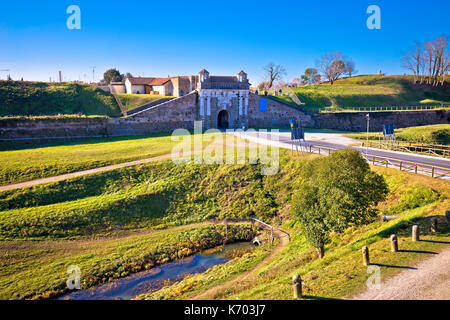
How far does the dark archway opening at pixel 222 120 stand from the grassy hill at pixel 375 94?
1510 centimetres

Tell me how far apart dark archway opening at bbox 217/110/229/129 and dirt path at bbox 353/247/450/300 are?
1559 inches

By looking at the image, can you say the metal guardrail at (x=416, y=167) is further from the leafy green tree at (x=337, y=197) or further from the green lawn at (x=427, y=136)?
the green lawn at (x=427, y=136)

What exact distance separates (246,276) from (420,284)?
7910 mm

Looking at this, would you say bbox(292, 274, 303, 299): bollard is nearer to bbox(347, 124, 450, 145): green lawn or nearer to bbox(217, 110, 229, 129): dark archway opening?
bbox(347, 124, 450, 145): green lawn

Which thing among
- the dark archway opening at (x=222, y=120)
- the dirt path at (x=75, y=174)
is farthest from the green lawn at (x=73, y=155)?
the dark archway opening at (x=222, y=120)

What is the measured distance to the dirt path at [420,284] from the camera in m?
9.87

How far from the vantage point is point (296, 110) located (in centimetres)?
5122

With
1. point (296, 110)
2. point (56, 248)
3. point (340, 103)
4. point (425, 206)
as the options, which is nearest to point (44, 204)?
point (56, 248)

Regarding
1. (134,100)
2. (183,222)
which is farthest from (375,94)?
(183,222)

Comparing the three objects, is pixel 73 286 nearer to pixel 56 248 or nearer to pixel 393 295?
pixel 56 248

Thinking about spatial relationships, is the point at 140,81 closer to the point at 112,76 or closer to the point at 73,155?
the point at 112,76

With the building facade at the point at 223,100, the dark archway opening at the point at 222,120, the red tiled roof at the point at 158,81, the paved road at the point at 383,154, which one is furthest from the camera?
the red tiled roof at the point at 158,81

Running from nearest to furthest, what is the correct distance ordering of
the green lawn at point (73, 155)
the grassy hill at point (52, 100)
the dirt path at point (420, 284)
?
the dirt path at point (420, 284), the green lawn at point (73, 155), the grassy hill at point (52, 100)

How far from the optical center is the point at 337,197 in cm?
1410
